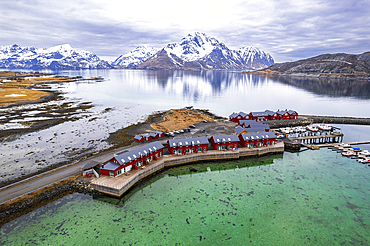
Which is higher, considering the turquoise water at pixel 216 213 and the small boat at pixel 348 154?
the small boat at pixel 348 154

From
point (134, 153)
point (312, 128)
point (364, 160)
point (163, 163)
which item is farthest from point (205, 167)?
point (312, 128)

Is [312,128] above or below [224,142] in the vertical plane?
below

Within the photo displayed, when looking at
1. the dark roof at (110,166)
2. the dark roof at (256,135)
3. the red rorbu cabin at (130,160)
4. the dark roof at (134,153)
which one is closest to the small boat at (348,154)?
the dark roof at (256,135)

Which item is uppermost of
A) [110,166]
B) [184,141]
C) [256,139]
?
[184,141]

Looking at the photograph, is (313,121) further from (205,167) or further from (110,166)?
(110,166)

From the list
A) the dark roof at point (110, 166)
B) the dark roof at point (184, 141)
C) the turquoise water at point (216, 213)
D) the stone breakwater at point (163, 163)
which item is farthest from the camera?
the dark roof at point (184, 141)

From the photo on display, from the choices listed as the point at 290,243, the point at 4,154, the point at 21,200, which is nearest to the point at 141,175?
the point at 21,200

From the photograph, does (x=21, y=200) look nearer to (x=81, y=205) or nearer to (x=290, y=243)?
(x=81, y=205)

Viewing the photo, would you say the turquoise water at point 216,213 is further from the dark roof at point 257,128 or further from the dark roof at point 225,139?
the dark roof at point 257,128
